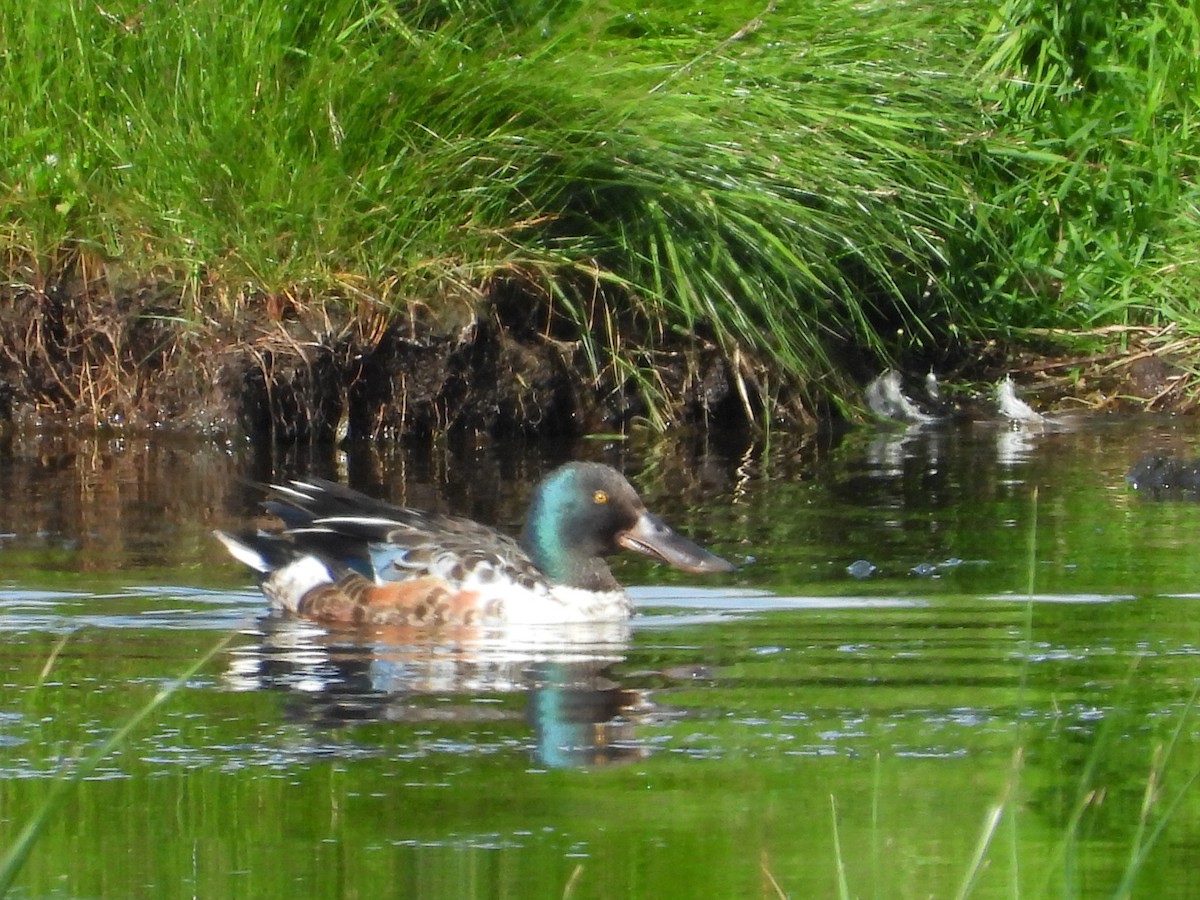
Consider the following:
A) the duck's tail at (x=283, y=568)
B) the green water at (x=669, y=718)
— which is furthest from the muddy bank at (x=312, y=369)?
A: the duck's tail at (x=283, y=568)

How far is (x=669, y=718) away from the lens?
4.63m

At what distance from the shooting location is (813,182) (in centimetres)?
953

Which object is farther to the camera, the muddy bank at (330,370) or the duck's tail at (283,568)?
the muddy bank at (330,370)

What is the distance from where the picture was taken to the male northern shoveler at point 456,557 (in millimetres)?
5871

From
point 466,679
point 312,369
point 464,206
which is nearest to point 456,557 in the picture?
point 466,679

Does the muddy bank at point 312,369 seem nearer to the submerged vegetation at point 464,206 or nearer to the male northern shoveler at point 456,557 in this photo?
the submerged vegetation at point 464,206

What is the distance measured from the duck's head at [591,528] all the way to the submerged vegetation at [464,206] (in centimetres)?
307

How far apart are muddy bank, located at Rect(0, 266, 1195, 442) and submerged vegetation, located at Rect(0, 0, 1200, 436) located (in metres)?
0.01

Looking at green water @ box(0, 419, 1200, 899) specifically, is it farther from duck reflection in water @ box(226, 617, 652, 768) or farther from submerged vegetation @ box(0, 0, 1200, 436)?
submerged vegetation @ box(0, 0, 1200, 436)

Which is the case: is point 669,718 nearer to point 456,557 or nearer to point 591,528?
point 456,557

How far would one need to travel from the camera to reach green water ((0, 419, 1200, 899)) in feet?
11.8

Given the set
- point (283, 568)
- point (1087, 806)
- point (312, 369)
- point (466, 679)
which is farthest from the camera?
point (312, 369)

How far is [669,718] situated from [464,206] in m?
4.88

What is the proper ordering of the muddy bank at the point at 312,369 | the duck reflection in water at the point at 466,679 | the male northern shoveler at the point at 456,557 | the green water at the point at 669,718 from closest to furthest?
the green water at the point at 669,718 < the duck reflection in water at the point at 466,679 < the male northern shoveler at the point at 456,557 < the muddy bank at the point at 312,369
